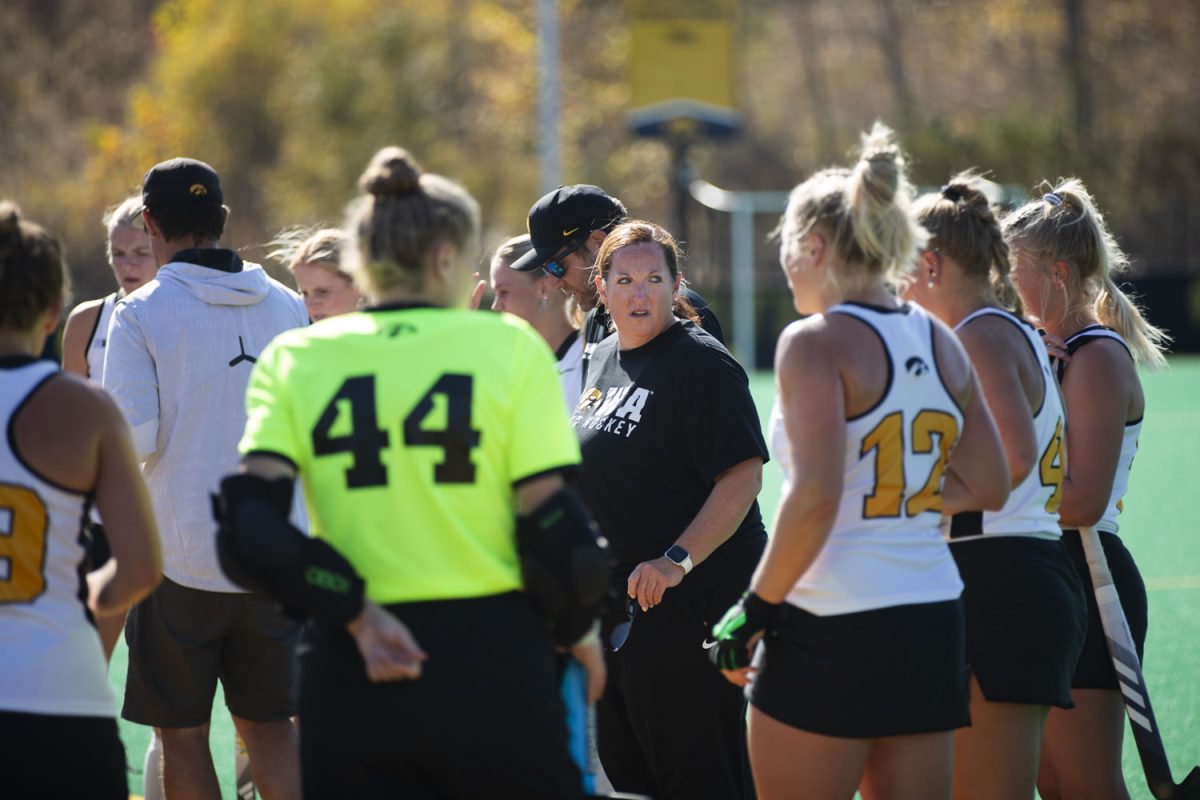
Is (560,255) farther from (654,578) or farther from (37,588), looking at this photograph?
(37,588)

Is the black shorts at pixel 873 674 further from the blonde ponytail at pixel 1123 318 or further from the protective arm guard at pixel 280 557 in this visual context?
the blonde ponytail at pixel 1123 318

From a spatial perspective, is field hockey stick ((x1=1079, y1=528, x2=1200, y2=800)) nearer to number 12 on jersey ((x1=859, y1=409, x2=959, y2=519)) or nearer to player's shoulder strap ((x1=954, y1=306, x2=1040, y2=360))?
player's shoulder strap ((x1=954, y1=306, x2=1040, y2=360))

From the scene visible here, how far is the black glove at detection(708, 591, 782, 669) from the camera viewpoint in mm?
3008

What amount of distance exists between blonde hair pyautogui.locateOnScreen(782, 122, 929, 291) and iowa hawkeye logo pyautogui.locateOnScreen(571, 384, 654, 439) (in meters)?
1.11

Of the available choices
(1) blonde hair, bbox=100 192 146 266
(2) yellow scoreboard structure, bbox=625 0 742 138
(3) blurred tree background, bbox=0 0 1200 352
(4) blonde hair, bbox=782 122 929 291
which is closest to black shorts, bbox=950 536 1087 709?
(4) blonde hair, bbox=782 122 929 291

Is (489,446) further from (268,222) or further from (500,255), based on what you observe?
(268,222)

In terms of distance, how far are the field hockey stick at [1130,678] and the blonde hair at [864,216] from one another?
4.56 feet

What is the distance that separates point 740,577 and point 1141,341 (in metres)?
1.42

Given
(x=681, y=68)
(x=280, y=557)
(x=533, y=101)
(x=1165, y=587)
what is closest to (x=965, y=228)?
(x=280, y=557)

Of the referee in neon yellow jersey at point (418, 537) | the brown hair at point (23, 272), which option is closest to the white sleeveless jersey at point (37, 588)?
the brown hair at point (23, 272)

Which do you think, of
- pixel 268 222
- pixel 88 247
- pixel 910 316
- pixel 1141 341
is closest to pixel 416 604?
pixel 910 316

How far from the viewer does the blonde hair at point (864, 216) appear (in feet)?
9.80

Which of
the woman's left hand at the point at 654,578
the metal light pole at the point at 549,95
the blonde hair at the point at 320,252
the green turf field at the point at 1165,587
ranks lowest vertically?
the green turf field at the point at 1165,587

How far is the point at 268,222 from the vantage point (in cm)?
3991
